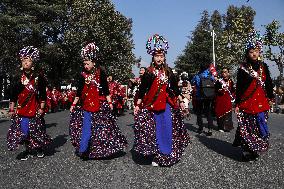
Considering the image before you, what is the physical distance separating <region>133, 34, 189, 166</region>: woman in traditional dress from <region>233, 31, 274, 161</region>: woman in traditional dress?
97cm

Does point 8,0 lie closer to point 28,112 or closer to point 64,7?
point 64,7

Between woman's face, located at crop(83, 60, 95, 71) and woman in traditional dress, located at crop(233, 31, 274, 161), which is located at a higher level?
woman's face, located at crop(83, 60, 95, 71)

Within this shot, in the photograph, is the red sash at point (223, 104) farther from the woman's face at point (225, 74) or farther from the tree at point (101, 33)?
the tree at point (101, 33)

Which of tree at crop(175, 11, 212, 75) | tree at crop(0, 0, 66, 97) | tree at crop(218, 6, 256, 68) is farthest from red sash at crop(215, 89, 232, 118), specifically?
tree at crop(175, 11, 212, 75)

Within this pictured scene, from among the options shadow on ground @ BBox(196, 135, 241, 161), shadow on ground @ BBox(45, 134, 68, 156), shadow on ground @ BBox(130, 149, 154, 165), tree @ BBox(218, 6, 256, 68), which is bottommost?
shadow on ground @ BBox(45, 134, 68, 156)

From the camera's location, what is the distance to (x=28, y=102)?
8.05 meters

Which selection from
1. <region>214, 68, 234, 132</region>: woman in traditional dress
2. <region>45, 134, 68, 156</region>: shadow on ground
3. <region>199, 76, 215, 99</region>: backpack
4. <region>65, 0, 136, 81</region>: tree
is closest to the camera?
<region>45, 134, 68, 156</region>: shadow on ground

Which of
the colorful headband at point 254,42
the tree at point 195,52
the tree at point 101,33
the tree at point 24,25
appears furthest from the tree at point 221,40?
the colorful headband at point 254,42

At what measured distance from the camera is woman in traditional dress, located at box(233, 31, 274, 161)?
720 centimetres

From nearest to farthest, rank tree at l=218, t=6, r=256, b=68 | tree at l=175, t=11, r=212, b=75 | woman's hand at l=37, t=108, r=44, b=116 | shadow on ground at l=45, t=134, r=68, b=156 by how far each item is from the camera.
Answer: woman's hand at l=37, t=108, r=44, b=116
shadow on ground at l=45, t=134, r=68, b=156
tree at l=218, t=6, r=256, b=68
tree at l=175, t=11, r=212, b=75

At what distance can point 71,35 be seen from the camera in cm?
4066

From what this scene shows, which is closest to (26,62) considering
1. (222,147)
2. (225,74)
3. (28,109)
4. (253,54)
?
(28,109)

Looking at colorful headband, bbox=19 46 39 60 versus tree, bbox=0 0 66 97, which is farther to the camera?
tree, bbox=0 0 66 97

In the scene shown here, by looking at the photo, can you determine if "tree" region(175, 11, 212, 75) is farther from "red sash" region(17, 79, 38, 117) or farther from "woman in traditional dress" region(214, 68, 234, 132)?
"red sash" region(17, 79, 38, 117)
